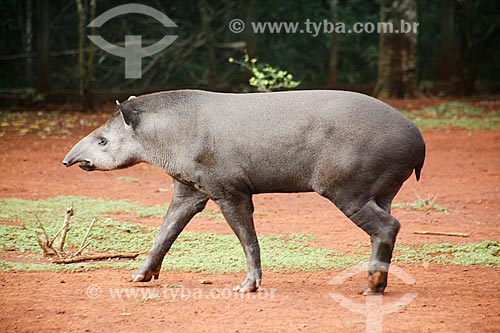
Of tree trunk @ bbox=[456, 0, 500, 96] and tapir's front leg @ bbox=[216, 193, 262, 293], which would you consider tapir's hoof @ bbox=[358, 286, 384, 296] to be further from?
tree trunk @ bbox=[456, 0, 500, 96]

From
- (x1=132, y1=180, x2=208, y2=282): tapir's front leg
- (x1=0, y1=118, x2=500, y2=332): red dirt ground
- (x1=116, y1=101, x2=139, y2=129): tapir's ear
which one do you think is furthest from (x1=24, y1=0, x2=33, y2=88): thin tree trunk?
(x1=132, y1=180, x2=208, y2=282): tapir's front leg

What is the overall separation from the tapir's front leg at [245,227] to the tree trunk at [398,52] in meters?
12.5

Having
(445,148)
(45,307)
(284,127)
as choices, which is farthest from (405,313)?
(445,148)

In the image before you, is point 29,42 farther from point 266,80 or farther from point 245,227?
point 245,227

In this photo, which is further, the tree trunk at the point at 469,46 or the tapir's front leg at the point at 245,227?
the tree trunk at the point at 469,46

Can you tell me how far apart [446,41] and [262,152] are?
16.0 m

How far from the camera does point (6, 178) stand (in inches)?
482

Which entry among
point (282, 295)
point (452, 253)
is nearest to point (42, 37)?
point (452, 253)

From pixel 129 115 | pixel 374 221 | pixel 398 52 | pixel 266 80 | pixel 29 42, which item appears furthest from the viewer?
pixel 29 42

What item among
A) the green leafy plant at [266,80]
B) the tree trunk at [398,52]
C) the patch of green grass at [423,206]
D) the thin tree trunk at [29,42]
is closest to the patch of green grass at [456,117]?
the tree trunk at [398,52]

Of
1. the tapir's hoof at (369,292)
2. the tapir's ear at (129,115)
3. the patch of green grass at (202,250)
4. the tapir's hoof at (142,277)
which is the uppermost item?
the tapir's ear at (129,115)

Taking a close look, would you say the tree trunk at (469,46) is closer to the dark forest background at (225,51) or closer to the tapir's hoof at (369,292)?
the dark forest background at (225,51)

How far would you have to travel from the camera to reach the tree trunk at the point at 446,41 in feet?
70.2

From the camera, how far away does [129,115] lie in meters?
7.05
